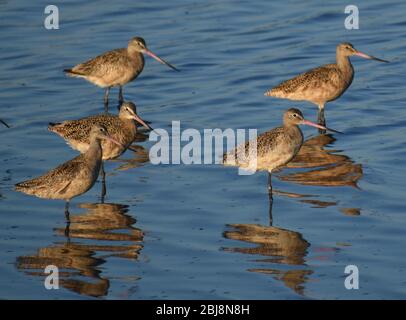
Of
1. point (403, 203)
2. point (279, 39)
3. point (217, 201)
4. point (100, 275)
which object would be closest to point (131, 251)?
point (100, 275)

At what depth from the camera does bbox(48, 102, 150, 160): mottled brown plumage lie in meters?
15.2

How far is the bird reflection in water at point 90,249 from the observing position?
11.7 m

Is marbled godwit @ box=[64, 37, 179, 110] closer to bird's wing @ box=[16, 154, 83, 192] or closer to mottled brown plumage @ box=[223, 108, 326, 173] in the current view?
mottled brown plumage @ box=[223, 108, 326, 173]

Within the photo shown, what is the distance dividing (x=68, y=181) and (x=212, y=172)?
2.80 m

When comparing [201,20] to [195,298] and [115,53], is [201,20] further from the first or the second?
[195,298]

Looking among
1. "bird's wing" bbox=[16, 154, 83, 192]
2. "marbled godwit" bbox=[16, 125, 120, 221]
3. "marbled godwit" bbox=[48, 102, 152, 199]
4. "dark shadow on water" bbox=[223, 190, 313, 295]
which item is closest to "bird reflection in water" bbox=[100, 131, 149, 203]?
"marbled godwit" bbox=[48, 102, 152, 199]

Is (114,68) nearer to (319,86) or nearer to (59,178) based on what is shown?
(319,86)

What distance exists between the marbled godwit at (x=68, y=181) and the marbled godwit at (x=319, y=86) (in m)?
5.44

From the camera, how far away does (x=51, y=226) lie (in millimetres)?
13398

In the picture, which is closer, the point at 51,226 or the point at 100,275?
the point at 100,275

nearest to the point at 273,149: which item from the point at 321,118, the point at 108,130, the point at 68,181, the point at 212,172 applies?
the point at 212,172

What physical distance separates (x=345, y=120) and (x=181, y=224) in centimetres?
543

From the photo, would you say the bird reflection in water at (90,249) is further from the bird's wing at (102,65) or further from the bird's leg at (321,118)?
the bird's wing at (102,65)

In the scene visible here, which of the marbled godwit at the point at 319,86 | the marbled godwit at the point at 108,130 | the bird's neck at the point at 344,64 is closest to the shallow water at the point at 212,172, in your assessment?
the marbled godwit at the point at 319,86
